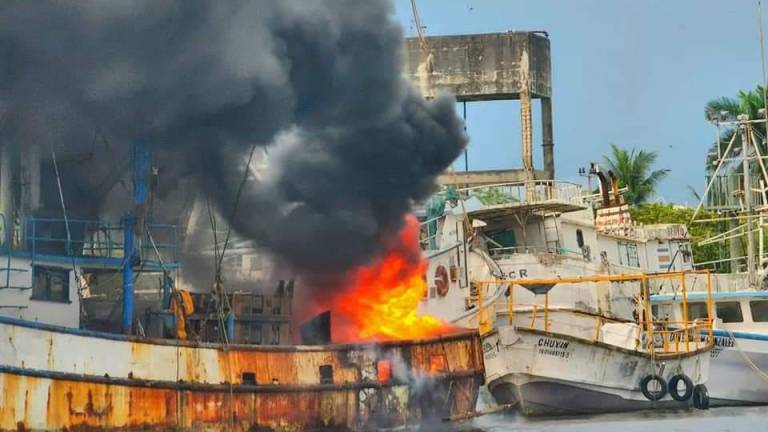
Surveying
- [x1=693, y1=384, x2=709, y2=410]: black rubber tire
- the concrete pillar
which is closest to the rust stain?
[x1=693, y1=384, x2=709, y2=410]: black rubber tire

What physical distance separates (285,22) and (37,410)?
10408 mm

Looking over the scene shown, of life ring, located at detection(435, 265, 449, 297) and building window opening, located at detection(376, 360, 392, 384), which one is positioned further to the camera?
life ring, located at detection(435, 265, 449, 297)

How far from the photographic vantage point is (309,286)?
114ft

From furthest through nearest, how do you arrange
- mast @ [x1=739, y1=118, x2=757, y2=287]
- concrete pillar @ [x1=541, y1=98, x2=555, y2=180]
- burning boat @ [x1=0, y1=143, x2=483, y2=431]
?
concrete pillar @ [x1=541, y1=98, x2=555, y2=180] < mast @ [x1=739, y1=118, x2=757, y2=287] < burning boat @ [x1=0, y1=143, x2=483, y2=431]

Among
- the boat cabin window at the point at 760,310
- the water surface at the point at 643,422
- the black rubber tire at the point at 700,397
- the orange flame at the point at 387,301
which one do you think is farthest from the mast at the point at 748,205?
the orange flame at the point at 387,301

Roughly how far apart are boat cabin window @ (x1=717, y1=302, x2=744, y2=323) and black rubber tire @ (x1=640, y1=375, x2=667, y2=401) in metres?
6.74

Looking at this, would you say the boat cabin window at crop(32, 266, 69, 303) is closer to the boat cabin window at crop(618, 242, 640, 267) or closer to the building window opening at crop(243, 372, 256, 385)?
the building window opening at crop(243, 372, 256, 385)

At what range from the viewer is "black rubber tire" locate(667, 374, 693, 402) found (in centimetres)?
3981

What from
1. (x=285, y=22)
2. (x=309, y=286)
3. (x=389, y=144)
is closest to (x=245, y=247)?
(x=309, y=286)

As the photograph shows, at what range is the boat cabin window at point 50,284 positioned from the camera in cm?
2880

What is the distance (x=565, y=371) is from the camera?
38.5m

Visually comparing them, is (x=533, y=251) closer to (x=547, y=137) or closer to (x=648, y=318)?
(x=648, y=318)

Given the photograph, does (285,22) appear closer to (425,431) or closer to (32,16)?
(32,16)

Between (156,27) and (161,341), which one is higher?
Result: (156,27)
